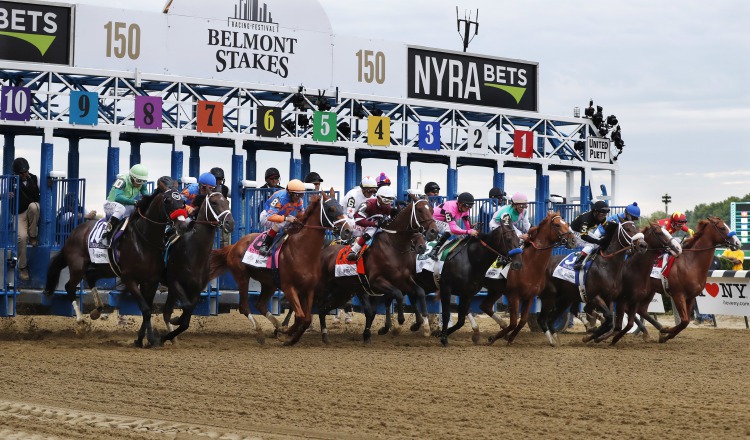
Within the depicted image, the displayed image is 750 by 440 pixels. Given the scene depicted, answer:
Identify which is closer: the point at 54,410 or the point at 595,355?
the point at 54,410

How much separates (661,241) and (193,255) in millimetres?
6216

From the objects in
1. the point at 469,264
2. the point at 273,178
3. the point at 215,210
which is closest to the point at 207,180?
the point at 215,210

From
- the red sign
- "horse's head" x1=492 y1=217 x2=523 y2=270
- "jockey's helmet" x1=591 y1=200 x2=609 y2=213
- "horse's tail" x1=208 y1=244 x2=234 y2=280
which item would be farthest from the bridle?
the red sign

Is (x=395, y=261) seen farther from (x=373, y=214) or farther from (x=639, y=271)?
(x=639, y=271)

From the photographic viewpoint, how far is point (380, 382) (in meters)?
9.91

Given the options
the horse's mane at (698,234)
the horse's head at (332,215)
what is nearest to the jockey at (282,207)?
the horse's head at (332,215)

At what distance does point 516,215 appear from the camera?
14.9 m

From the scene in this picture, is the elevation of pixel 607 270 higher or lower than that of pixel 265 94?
lower

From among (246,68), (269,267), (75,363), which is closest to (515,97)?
(246,68)

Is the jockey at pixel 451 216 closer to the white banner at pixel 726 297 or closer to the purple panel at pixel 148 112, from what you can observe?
the white banner at pixel 726 297

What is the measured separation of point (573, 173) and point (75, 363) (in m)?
18.7

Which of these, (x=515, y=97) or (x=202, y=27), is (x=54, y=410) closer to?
(x=202, y=27)

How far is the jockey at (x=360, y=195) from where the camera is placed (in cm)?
1462

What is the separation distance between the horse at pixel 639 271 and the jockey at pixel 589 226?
53cm
